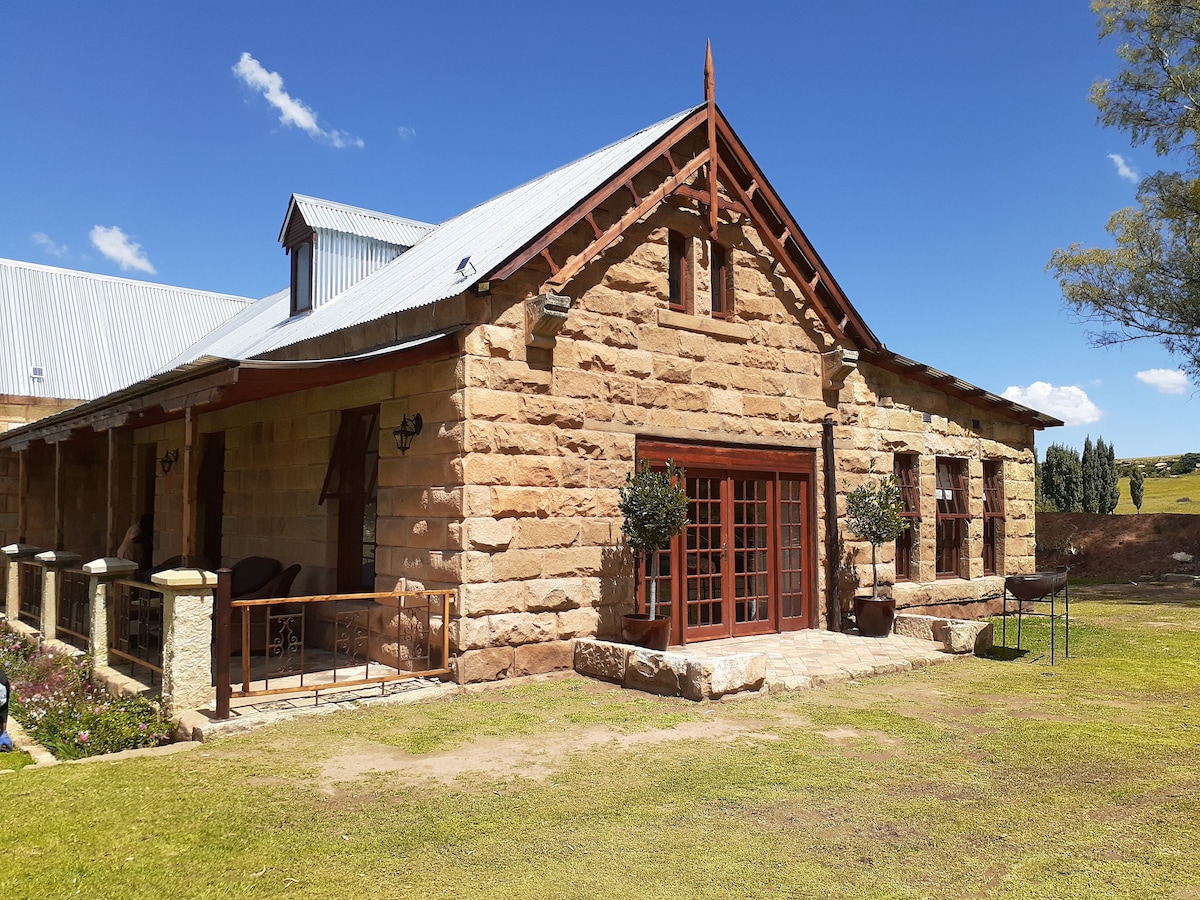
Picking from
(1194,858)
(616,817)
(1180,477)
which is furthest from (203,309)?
(1180,477)

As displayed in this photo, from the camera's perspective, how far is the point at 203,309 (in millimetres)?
23156

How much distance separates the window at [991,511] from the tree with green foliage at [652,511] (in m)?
8.64

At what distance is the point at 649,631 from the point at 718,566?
2.16m

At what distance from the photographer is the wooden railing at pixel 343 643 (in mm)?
7516

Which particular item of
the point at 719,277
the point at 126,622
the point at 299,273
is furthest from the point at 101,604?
the point at 719,277

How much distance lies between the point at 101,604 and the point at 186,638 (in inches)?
99.3

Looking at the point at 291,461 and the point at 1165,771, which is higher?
the point at 291,461

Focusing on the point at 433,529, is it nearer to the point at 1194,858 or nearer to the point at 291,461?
the point at 291,461

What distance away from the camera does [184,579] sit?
23.6ft

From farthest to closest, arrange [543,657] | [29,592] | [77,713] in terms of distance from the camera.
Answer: [29,592] < [543,657] < [77,713]

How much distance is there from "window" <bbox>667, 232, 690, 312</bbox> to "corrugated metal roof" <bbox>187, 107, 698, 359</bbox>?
120cm

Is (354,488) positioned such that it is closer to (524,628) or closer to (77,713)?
(524,628)

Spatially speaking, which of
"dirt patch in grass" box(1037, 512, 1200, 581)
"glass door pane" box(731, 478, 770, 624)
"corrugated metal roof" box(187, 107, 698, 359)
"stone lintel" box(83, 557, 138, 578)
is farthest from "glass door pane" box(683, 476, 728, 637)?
"dirt patch in grass" box(1037, 512, 1200, 581)

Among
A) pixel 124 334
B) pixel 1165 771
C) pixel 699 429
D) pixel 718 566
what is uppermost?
pixel 124 334
